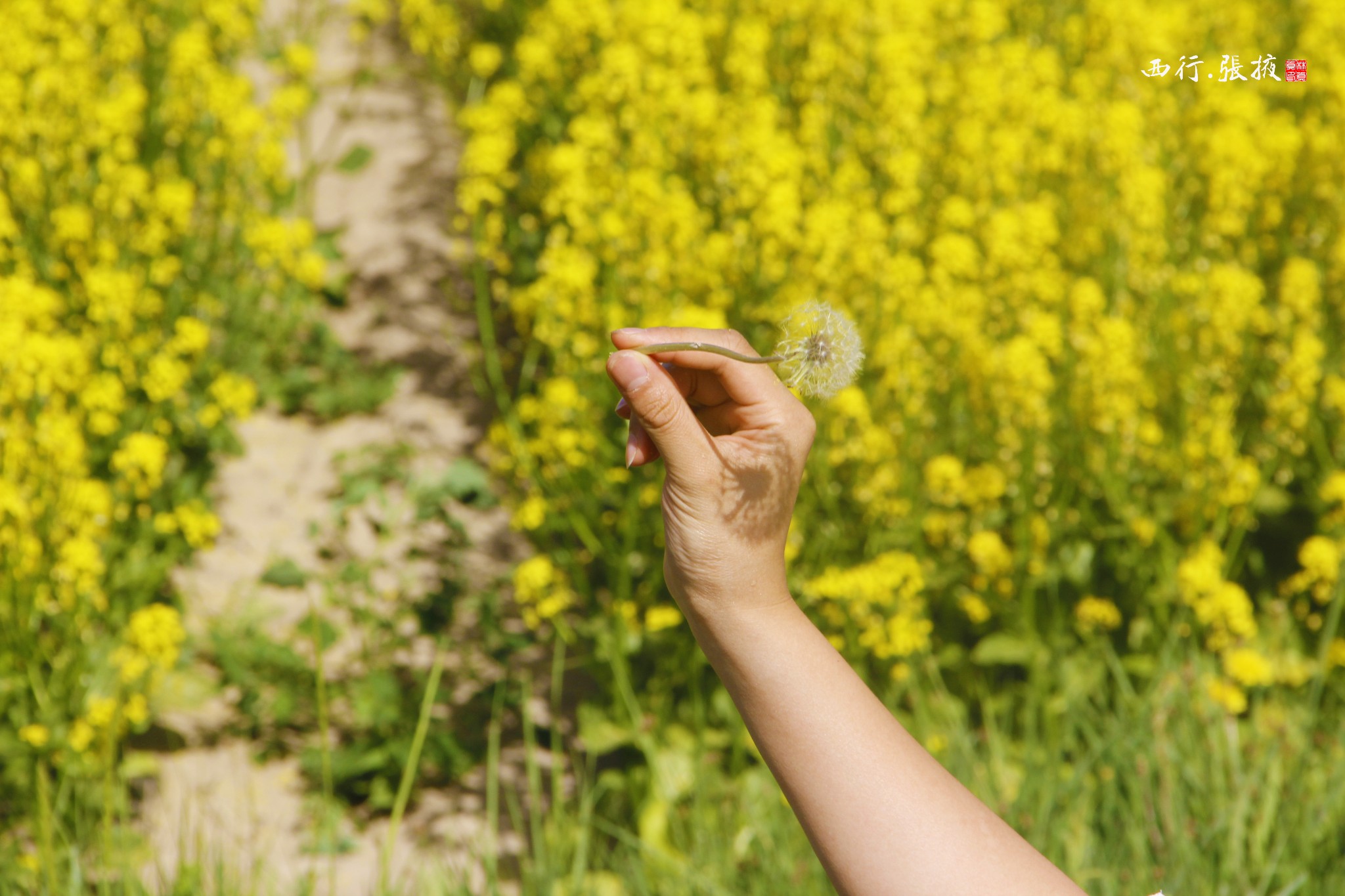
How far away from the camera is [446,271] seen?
4.54 m

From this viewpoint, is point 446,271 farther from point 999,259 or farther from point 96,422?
point 999,259

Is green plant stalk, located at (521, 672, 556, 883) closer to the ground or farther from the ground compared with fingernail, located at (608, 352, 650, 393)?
closer to the ground

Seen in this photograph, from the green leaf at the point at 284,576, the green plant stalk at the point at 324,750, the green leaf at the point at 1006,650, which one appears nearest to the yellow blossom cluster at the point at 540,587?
Result: the green plant stalk at the point at 324,750

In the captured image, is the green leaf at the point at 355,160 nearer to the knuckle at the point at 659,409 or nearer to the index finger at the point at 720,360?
the index finger at the point at 720,360

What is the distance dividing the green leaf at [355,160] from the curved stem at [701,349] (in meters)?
3.89

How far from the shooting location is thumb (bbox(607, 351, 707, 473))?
1.12m

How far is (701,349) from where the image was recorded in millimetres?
1155

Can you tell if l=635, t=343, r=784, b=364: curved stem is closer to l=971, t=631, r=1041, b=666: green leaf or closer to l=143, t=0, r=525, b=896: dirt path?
l=143, t=0, r=525, b=896: dirt path

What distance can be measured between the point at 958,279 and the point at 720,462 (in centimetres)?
229

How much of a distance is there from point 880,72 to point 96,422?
2501 mm

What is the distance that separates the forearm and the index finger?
25cm

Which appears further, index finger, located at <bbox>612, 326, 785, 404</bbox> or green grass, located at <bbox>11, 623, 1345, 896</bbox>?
green grass, located at <bbox>11, 623, 1345, 896</bbox>

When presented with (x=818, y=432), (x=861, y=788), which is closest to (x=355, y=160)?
(x=818, y=432)

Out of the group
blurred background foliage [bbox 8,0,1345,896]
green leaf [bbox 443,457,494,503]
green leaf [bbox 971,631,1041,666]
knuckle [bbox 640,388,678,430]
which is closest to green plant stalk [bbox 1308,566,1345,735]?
blurred background foliage [bbox 8,0,1345,896]
